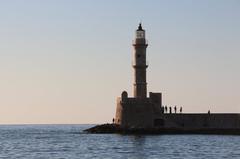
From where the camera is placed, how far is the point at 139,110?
250 ft

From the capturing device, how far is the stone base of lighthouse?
76.0 meters

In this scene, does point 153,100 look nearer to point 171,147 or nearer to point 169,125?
point 169,125

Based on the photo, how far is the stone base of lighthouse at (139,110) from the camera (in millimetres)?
76000

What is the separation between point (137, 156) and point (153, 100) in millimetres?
27947

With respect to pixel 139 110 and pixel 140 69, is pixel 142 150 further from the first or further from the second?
pixel 140 69

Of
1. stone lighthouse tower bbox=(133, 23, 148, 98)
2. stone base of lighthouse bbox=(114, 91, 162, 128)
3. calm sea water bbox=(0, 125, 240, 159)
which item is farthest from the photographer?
stone lighthouse tower bbox=(133, 23, 148, 98)

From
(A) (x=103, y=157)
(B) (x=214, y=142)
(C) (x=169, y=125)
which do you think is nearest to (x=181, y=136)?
(C) (x=169, y=125)

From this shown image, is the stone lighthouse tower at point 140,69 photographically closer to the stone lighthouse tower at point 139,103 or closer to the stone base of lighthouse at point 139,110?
the stone lighthouse tower at point 139,103

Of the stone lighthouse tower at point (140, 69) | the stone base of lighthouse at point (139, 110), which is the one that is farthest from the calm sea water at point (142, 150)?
the stone lighthouse tower at point (140, 69)

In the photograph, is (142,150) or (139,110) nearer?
(142,150)

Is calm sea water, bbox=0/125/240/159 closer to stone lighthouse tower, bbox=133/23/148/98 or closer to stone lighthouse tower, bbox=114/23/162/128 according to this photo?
stone lighthouse tower, bbox=114/23/162/128

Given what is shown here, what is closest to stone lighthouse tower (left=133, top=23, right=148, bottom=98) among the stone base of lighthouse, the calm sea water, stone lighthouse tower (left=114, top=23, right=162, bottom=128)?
stone lighthouse tower (left=114, top=23, right=162, bottom=128)

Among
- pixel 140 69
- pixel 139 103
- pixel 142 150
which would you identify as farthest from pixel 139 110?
pixel 142 150

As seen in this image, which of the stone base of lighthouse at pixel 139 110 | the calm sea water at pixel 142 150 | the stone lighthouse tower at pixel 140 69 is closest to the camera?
the calm sea water at pixel 142 150
